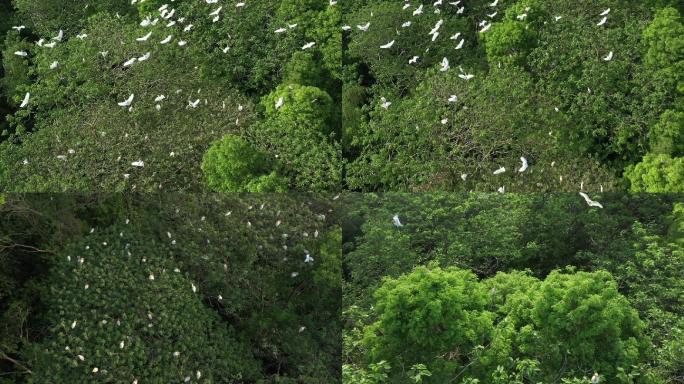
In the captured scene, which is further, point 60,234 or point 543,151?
point 543,151

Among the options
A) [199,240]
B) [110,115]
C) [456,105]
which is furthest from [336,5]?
[199,240]

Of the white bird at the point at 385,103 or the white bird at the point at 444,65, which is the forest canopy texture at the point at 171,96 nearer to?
the white bird at the point at 385,103

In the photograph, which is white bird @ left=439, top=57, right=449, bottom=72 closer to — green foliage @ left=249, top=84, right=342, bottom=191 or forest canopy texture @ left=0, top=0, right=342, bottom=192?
forest canopy texture @ left=0, top=0, right=342, bottom=192

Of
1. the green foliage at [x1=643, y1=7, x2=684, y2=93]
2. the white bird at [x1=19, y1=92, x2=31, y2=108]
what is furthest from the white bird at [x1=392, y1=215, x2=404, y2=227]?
the white bird at [x1=19, y1=92, x2=31, y2=108]

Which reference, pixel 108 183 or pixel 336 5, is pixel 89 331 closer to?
pixel 108 183

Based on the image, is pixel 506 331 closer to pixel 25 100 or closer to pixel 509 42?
pixel 509 42
